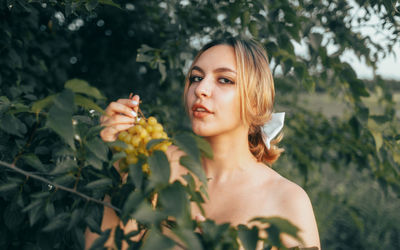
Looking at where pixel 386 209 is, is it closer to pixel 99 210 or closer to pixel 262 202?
pixel 262 202

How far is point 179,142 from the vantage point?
60 cm

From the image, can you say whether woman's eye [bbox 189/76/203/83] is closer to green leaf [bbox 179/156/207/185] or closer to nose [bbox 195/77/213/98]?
nose [bbox 195/77/213/98]

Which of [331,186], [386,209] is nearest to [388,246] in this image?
[386,209]

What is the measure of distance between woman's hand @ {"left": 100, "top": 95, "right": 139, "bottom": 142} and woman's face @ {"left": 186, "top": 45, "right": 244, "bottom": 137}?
1.09ft

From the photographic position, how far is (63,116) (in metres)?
0.58

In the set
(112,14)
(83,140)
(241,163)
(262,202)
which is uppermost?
(112,14)

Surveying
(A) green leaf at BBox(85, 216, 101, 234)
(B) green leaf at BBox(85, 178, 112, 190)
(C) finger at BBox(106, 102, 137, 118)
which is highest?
(C) finger at BBox(106, 102, 137, 118)

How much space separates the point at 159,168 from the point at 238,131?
35.9 inches

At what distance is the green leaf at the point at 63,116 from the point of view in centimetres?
57

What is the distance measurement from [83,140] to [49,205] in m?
0.20

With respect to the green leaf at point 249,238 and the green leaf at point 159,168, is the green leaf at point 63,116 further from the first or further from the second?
the green leaf at point 249,238

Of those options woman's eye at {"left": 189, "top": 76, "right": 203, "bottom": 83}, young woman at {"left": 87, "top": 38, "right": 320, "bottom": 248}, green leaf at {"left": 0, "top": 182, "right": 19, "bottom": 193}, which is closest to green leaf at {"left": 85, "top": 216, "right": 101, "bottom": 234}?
green leaf at {"left": 0, "top": 182, "right": 19, "bottom": 193}

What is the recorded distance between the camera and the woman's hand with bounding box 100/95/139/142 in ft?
3.19

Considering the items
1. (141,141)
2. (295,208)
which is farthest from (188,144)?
(295,208)
